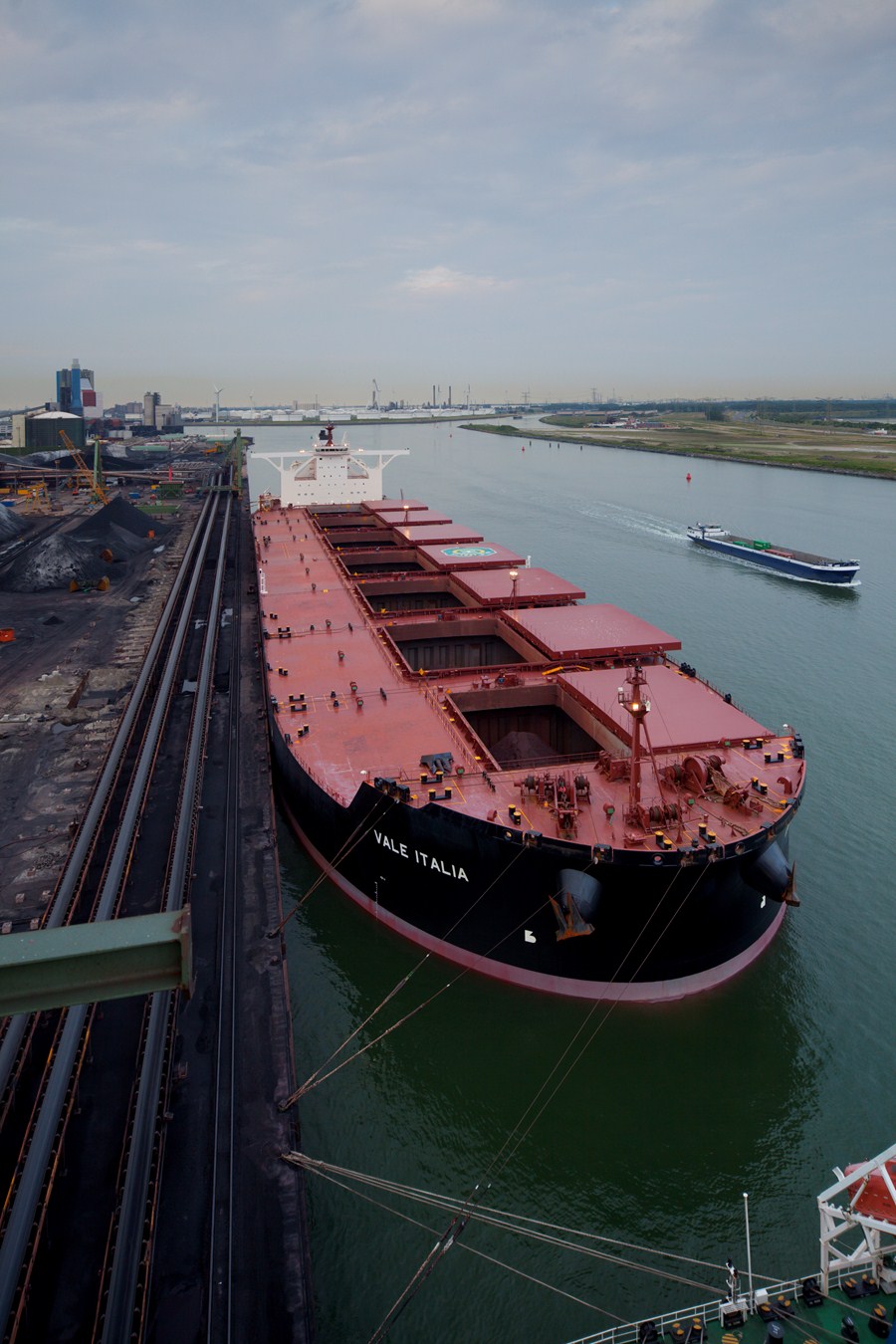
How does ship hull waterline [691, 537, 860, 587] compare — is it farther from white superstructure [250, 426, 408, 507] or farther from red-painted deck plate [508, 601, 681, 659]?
red-painted deck plate [508, 601, 681, 659]

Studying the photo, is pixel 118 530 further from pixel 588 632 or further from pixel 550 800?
pixel 550 800

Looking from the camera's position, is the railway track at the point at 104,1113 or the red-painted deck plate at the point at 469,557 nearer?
the railway track at the point at 104,1113

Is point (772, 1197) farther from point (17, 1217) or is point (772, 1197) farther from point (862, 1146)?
point (17, 1217)

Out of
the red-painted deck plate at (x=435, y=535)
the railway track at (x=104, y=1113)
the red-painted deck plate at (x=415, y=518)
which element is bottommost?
the railway track at (x=104, y=1113)

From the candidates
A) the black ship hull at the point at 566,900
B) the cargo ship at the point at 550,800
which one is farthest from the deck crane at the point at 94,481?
the black ship hull at the point at 566,900

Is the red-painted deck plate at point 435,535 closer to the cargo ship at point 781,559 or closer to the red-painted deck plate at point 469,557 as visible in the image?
the red-painted deck plate at point 469,557

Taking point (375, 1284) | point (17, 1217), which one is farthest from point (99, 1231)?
point (375, 1284)
